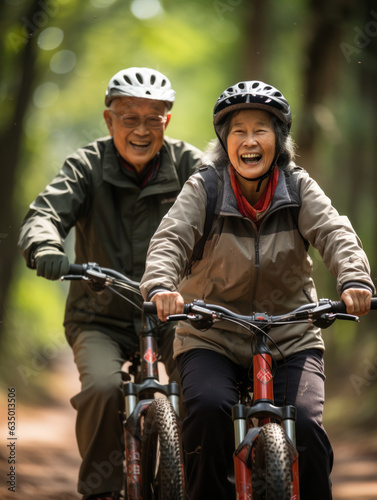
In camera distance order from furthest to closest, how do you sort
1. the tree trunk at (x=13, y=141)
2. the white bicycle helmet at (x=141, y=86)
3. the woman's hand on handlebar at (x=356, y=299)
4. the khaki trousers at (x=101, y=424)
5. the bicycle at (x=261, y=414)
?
the tree trunk at (x=13, y=141) → the white bicycle helmet at (x=141, y=86) → the khaki trousers at (x=101, y=424) → the woman's hand on handlebar at (x=356, y=299) → the bicycle at (x=261, y=414)

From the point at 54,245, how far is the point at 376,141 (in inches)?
325

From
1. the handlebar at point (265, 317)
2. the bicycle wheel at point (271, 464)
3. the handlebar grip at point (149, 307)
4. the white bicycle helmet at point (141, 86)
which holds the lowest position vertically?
the bicycle wheel at point (271, 464)

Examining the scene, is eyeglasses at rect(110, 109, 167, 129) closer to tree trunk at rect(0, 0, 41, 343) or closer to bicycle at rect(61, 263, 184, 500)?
bicycle at rect(61, 263, 184, 500)

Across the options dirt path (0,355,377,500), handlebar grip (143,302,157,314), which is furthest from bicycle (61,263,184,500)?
dirt path (0,355,377,500)

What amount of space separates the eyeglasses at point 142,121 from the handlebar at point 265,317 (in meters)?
2.10

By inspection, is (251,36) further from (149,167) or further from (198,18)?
(149,167)

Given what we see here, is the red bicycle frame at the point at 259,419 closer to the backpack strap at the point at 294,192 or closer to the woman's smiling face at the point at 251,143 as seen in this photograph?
the backpack strap at the point at 294,192

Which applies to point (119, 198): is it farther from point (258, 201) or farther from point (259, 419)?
point (259, 419)

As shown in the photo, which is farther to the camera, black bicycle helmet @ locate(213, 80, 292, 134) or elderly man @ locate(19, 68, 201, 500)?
elderly man @ locate(19, 68, 201, 500)

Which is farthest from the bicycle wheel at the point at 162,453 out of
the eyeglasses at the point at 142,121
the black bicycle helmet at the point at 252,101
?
the eyeglasses at the point at 142,121

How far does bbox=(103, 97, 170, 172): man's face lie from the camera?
5.40 meters

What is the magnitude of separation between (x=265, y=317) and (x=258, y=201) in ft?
2.49

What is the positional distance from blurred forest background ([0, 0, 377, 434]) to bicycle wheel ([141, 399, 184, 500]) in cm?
541

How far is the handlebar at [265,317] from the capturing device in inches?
140
